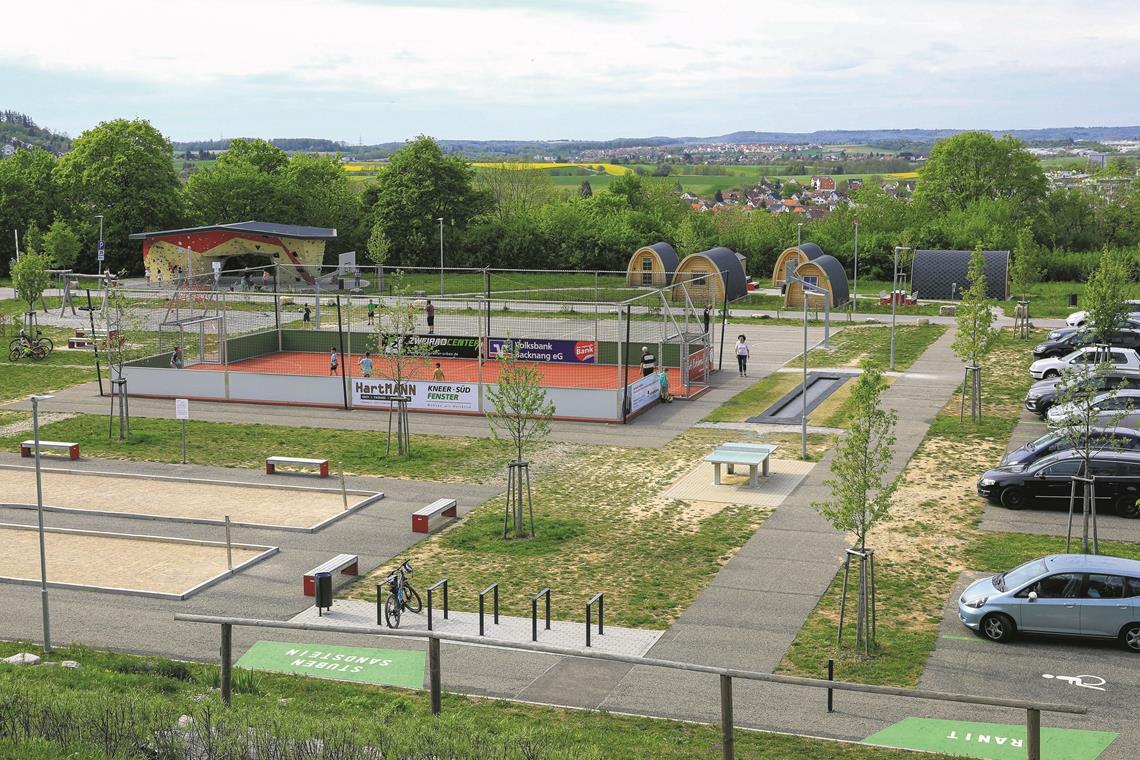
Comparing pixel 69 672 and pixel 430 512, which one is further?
pixel 430 512

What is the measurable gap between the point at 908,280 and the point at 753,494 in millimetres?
43500

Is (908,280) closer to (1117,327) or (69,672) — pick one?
(1117,327)

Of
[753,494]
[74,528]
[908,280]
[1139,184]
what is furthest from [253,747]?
[1139,184]

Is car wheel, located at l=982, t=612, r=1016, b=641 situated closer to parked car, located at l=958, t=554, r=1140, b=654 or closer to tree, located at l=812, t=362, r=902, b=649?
parked car, located at l=958, t=554, r=1140, b=654

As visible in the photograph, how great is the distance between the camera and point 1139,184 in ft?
303

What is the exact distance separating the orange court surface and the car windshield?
22.3 m

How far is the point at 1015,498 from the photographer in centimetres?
2806

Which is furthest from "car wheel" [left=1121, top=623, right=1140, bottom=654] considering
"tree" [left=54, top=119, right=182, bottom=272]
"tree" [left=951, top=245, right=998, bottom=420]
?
"tree" [left=54, top=119, right=182, bottom=272]

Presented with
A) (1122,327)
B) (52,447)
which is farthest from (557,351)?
(1122,327)

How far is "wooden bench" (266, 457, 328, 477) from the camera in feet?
104

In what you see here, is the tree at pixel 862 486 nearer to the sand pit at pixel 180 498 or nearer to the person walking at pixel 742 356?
the sand pit at pixel 180 498

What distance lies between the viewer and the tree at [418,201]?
3292 inches

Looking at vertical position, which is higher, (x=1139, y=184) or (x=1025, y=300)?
(x=1139, y=184)

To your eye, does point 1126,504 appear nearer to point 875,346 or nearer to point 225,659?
point 225,659
